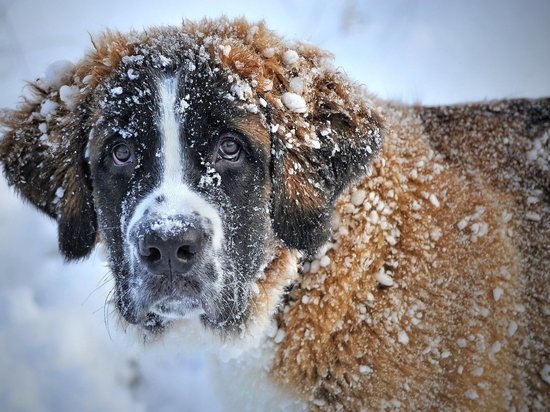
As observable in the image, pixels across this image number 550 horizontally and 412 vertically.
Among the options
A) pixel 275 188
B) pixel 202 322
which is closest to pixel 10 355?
pixel 202 322

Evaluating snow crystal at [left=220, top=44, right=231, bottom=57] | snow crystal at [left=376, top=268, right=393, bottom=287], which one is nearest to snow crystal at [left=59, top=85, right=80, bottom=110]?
snow crystal at [left=220, top=44, right=231, bottom=57]

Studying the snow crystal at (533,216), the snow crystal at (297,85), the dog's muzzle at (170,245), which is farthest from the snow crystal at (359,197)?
the snow crystal at (533,216)

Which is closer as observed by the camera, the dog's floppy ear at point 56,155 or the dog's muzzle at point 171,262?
the dog's muzzle at point 171,262

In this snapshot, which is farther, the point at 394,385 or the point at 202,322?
the point at 202,322

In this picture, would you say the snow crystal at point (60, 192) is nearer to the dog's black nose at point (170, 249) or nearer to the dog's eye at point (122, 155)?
the dog's eye at point (122, 155)

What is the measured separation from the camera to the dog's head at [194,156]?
199 centimetres

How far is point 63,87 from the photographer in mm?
2309

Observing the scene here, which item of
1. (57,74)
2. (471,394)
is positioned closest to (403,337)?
(471,394)

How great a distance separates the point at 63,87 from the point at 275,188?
3.56 ft

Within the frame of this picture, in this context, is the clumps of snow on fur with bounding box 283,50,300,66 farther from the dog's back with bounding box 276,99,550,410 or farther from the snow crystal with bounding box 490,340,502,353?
the snow crystal with bounding box 490,340,502,353

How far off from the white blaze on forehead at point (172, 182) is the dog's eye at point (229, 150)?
17cm

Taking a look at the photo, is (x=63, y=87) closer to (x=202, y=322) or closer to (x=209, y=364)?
(x=202, y=322)

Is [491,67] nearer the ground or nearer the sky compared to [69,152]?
nearer the sky

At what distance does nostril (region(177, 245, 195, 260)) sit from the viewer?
1.86m
